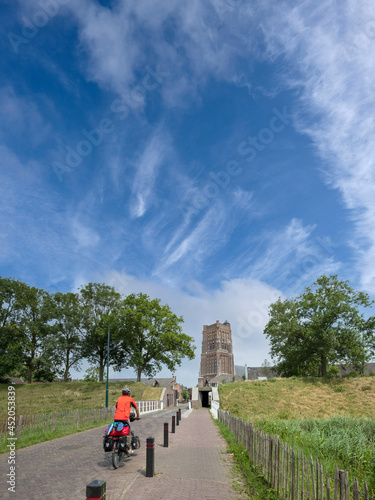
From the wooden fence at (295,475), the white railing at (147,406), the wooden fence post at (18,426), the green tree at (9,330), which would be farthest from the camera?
the green tree at (9,330)

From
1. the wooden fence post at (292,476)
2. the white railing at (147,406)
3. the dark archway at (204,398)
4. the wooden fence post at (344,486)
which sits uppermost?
the wooden fence post at (344,486)

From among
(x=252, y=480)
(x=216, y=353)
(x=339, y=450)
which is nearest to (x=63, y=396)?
(x=339, y=450)

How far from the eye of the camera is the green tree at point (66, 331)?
158ft

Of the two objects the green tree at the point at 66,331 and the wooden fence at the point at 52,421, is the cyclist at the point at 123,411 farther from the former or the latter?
the green tree at the point at 66,331

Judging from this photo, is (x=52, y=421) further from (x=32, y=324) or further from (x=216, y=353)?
(x=216, y=353)

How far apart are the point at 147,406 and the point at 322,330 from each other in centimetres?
2233

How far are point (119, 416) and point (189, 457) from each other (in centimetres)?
303

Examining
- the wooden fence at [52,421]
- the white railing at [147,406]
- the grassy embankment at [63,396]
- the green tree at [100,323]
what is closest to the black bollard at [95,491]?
the wooden fence at [52,421]

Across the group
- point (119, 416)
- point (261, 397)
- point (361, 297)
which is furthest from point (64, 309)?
point (119, 416)

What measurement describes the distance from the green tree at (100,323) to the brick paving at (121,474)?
125 feet

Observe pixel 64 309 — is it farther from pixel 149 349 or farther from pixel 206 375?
pixel 206 375

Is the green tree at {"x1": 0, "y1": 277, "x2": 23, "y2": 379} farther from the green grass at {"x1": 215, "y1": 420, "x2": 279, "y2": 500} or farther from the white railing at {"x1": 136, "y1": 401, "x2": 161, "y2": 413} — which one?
the green grass at {"x1": 215, "y1": 420, "x2": 279, "y2": 500}

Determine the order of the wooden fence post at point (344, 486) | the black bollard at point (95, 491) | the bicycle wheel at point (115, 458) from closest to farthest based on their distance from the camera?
the black bollard at point (95, 491), the wooden fence post at point (344, 486), the bicycle wheel at point (115, 458)

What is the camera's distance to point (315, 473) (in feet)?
15.1
